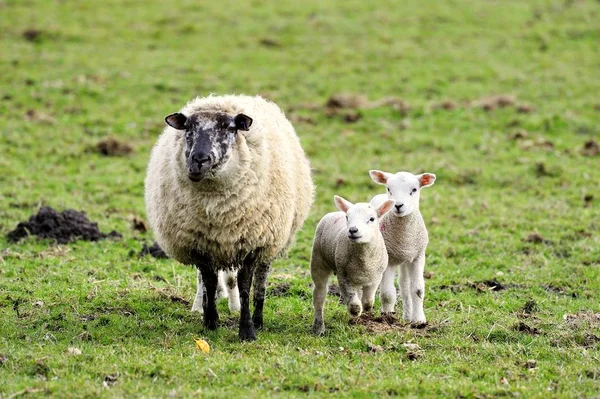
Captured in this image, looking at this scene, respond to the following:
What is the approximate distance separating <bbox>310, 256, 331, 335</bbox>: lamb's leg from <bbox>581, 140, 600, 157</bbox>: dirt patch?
36.0 ft

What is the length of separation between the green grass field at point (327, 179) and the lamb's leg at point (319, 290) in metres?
0.19

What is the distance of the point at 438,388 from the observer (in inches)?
276

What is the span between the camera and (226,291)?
34.4ft

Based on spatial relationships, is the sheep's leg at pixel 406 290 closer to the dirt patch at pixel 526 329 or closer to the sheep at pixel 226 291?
the dirt patch at pixel 526 329

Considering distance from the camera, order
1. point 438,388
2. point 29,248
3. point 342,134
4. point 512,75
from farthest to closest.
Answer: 1. point 512,75
2. point 342,134
3. point 29,248
4. point 438,388

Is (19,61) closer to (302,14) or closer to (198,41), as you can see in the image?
(198,41)

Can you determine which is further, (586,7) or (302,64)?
(586,7)

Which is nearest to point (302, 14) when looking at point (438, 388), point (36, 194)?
point (36, 194)

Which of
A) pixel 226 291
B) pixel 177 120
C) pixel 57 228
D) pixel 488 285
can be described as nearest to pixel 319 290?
pixel 226 291

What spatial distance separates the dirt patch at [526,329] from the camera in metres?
8.84

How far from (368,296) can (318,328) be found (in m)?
0.65

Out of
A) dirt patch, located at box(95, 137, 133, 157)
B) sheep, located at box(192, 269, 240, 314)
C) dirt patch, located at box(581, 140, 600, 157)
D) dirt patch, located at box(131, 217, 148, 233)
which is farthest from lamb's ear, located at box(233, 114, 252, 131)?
dirt patch, located at box(581, 140, 600, 157)

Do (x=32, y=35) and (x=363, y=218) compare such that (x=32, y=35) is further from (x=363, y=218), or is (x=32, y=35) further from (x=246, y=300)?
(x=363, y=218)

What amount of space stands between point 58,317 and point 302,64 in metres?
17.2
